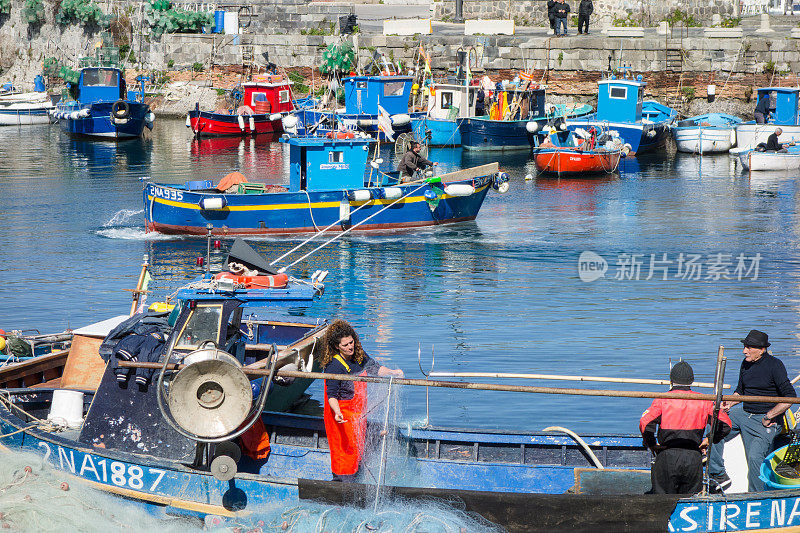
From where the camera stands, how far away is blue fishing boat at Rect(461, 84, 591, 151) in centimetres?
3656

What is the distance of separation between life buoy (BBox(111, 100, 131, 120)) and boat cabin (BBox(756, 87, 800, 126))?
24.1 meters

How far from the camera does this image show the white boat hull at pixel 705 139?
117 feet

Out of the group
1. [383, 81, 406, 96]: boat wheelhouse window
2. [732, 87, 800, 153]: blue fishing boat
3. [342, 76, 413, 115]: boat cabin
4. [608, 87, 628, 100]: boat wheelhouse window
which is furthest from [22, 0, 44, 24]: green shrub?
[732, 87, 800, 153]: blue fishing boat


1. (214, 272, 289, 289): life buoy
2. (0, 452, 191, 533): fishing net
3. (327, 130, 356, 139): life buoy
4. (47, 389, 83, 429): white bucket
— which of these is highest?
(327, 130, 356, 139): life buoy

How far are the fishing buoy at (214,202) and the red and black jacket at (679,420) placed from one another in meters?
14.9

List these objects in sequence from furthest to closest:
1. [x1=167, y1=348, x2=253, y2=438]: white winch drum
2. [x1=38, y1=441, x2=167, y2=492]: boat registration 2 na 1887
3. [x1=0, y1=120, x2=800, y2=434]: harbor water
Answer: [x1=0, y1=120, x2=800, y2=434]: harbor water, [x1=38, y1=441, x2=167, y2=492]: boat registration 2 na 1887, [x1=167, y1=348, x2=253, y2=438]: white winch drum

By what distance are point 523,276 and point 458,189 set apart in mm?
3644

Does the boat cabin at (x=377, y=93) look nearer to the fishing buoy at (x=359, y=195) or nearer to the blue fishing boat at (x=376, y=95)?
the blue fishing boat at (x=376, y=95)

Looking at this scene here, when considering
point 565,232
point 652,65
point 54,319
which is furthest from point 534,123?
point 54,319

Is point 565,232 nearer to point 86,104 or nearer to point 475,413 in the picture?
point 475,413

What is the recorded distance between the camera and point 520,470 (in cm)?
843

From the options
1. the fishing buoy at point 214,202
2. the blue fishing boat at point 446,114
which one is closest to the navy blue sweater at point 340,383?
the fishing buoy at point 214,202

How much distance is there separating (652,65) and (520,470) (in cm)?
3474

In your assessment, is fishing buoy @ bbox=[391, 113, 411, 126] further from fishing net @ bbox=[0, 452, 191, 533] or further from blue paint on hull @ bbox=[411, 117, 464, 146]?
fishing net @ bbox=[0, 452, 191, 533]
